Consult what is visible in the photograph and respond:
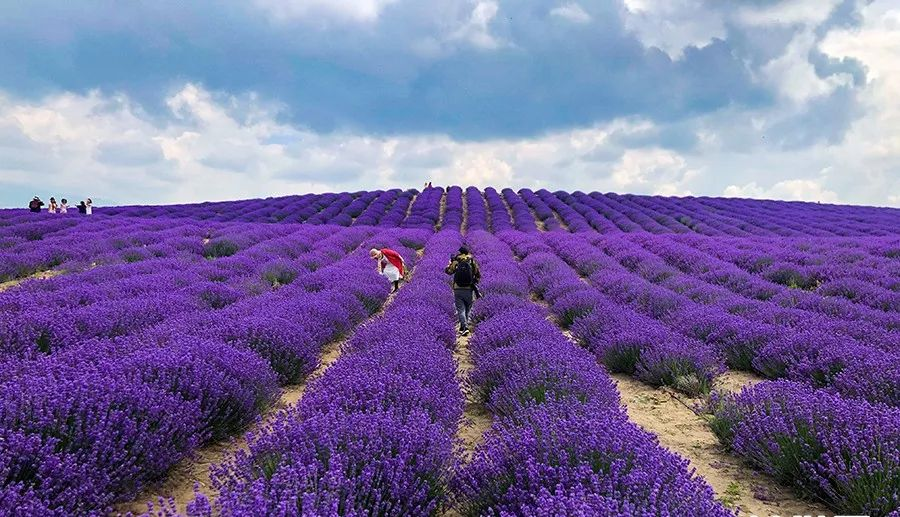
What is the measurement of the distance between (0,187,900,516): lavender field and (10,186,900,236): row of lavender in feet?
39.5

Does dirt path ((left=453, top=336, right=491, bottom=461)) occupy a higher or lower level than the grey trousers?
lower

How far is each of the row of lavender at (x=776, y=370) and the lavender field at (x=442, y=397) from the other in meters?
0.02

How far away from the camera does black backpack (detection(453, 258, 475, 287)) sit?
730 cm

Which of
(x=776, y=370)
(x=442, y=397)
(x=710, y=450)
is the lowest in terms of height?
(x=710, y=450)

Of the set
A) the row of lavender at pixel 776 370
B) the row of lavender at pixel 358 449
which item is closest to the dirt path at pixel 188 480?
the row of lavender at pixel 358 449

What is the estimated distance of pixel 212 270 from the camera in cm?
933

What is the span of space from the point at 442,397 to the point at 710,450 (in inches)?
68.7

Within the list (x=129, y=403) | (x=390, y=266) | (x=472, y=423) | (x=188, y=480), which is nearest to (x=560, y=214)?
(x=390, y=266)

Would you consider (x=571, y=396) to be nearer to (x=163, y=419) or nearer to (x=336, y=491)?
(x=336, y=491)

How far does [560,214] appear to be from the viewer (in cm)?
2578

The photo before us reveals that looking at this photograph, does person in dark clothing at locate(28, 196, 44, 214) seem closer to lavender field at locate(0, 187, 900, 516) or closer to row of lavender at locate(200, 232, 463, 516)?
lavender field at locate(0, 187, 900, 516)

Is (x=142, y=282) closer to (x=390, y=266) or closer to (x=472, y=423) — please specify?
(x=390, y=266)

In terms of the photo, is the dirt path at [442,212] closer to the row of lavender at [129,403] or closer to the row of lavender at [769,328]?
the row of lavender at [769,328]

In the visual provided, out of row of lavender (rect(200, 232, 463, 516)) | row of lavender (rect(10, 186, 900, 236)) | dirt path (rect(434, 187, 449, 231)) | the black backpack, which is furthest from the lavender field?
dirt path (rect(434, 187, 449, 231))
